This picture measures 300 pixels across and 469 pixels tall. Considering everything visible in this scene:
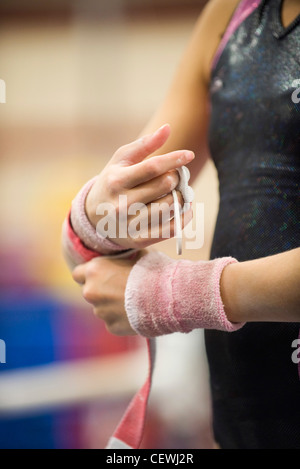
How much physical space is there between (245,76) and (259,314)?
21cm

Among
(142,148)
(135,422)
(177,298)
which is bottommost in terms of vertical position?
(135,422)

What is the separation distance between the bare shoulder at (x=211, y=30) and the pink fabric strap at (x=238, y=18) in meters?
0.01

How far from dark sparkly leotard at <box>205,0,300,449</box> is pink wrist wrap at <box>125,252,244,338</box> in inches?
2.3

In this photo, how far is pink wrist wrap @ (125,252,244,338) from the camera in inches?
14.5

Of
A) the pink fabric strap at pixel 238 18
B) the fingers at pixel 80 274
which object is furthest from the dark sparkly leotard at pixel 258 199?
the fingers at pixel 80 274

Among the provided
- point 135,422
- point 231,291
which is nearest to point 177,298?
point 231,291

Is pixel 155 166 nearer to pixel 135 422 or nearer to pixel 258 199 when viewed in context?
pixel 258 199

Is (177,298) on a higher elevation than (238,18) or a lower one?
lower

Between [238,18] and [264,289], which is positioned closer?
[264,289]

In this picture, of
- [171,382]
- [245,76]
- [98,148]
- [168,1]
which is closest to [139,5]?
[168,1]

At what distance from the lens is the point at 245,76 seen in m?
0.46

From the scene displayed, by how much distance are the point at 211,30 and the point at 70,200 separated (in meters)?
0.22

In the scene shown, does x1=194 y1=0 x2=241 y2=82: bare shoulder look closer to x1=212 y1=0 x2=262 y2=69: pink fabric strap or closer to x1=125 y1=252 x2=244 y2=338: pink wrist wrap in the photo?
x1=212 y1=0 x2=262 y2=69: pink fabric strap

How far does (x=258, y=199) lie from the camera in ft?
1.43
